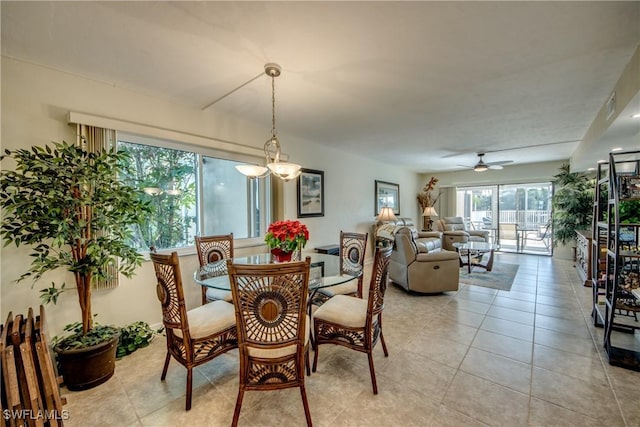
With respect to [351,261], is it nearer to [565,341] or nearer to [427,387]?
[427,387]

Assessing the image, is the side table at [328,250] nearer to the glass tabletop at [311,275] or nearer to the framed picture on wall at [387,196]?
the glass tabletop at [311,275]

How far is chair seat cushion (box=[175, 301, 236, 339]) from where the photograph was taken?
1806 mm

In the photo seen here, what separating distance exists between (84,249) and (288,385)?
1.88 meters

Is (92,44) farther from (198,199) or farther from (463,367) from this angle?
(463,367)

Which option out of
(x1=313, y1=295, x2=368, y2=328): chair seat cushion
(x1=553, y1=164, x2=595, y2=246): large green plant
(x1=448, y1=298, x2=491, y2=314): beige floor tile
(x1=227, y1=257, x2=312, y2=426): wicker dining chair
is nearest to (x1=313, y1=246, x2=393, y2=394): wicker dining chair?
(x1=313, y1=295, x2=368, y2=328): chair seat cushion

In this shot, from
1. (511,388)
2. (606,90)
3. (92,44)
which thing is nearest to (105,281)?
(92,44)

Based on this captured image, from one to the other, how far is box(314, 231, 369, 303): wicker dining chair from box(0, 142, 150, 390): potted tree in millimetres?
1755

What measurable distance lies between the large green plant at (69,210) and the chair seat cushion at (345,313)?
1.57 metres

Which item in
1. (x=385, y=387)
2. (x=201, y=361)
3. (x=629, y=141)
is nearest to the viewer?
(x=201, y=361)

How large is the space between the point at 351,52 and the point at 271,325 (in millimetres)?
2040

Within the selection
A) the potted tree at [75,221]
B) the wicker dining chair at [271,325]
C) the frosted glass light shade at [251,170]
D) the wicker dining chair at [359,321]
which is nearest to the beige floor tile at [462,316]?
the wicker dining chair at [359,321]

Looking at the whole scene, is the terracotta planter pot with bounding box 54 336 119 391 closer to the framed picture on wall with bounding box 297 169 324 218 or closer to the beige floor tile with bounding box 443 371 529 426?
the beige floor tile with bounding box 443 371 529 426

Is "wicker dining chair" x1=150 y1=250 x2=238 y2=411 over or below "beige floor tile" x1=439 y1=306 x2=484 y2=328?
over

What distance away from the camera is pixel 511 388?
6.20 ft
